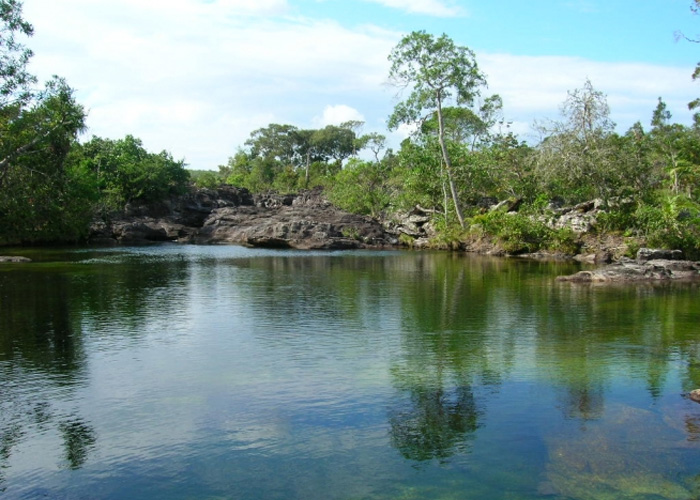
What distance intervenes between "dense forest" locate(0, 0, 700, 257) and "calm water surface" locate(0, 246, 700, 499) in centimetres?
1586

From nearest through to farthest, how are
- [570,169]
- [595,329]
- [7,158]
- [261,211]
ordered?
[595,329] → [7,158] → [570,169] → [261,211]

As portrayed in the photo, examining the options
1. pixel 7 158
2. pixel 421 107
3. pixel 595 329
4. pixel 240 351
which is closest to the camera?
pixel 240 351

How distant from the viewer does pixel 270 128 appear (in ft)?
337

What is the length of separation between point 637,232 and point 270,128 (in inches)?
3035

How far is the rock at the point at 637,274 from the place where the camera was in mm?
25031

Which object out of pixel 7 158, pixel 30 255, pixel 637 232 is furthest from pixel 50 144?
pixel 637 232

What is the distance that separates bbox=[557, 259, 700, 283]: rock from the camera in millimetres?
25031

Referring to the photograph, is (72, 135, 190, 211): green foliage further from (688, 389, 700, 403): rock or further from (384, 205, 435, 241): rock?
(688, 389, 700, 403): rock

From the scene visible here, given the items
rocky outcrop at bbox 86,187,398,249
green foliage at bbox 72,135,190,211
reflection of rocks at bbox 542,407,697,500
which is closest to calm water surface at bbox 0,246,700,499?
reflection of rocks at bbox 542,407,697,500

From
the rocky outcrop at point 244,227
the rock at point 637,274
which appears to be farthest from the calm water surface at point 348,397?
the rocky outcrop at point 244,227

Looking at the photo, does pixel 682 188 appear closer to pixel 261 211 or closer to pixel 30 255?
pixel 261 211

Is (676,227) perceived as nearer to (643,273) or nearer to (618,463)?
(643,273)

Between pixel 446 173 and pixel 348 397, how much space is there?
124ft

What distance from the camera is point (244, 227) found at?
5581 centimetres
